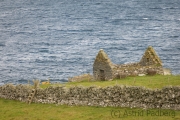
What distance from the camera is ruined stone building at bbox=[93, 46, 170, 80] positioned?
50250 millimetres

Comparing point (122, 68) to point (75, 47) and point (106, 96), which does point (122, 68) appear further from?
point (75, 47)

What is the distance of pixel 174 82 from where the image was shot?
3994 centimetres

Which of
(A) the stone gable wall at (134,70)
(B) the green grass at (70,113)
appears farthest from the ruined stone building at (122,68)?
(B) the green grass at (70,113)

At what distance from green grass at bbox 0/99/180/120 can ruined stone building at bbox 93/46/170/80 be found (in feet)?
38.4

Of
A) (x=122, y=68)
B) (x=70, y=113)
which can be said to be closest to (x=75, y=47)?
(x=122, y=68)

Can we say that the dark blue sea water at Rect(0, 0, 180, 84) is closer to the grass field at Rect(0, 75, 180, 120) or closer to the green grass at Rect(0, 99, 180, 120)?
the grass field at Rect(0, 75, 180, 120)

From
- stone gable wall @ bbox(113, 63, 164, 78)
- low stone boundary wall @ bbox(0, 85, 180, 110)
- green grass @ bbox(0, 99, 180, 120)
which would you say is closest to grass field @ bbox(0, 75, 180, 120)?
green grass @ bbox(0, 99, 180, 120)

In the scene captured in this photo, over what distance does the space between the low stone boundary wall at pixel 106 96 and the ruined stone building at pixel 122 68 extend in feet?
35.8

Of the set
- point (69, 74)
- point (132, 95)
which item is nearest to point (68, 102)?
point (132, 95)

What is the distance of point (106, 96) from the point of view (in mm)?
38438

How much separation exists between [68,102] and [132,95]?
820 cm

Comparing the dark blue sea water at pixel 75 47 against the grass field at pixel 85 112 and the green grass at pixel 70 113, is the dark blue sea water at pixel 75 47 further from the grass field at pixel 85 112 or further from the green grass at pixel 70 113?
the green grass at pixel 70 113

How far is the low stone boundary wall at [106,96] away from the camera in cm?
3481

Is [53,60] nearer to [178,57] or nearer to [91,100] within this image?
[178,57]
